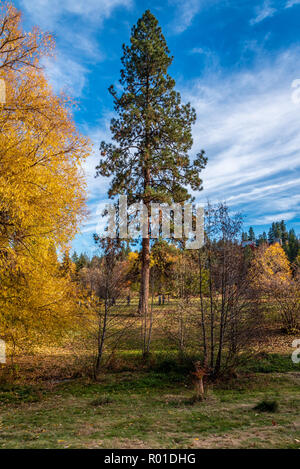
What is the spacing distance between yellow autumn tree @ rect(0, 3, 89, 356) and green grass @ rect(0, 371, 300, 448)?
196 centimetres

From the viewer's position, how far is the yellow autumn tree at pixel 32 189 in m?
6.13

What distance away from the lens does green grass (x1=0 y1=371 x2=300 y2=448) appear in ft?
14.0

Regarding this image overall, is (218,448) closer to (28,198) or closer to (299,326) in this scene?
(28,198)

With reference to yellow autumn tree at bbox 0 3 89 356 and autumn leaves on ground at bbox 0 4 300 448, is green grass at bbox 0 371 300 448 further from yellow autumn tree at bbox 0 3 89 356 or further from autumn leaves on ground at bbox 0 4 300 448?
yellow autumn tree at bbox 0 3 89 356

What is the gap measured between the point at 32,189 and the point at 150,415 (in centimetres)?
525

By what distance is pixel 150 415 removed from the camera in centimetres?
589

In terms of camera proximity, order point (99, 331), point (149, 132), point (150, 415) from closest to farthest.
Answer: point (150, 415) < point (99, 331) < point (149, 132)

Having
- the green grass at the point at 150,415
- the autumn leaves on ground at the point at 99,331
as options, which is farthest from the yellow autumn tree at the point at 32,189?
the green grass at the point at 150,415

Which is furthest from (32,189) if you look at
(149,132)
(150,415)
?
(149,132)

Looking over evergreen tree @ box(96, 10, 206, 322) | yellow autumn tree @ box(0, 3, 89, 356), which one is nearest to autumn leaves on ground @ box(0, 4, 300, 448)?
yellow autumn tree @ box(0, 3, 89, 356)

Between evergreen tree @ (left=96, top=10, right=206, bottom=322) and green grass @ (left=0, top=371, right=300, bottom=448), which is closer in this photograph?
green grass @ (left=0, top=371, right=300, bottom=448)

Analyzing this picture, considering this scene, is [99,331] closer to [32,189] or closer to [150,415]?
[150,415]

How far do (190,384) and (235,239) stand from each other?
4.48 meters

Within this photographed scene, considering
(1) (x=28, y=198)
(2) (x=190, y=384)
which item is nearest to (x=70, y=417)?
(2) (x=190, y=384)
